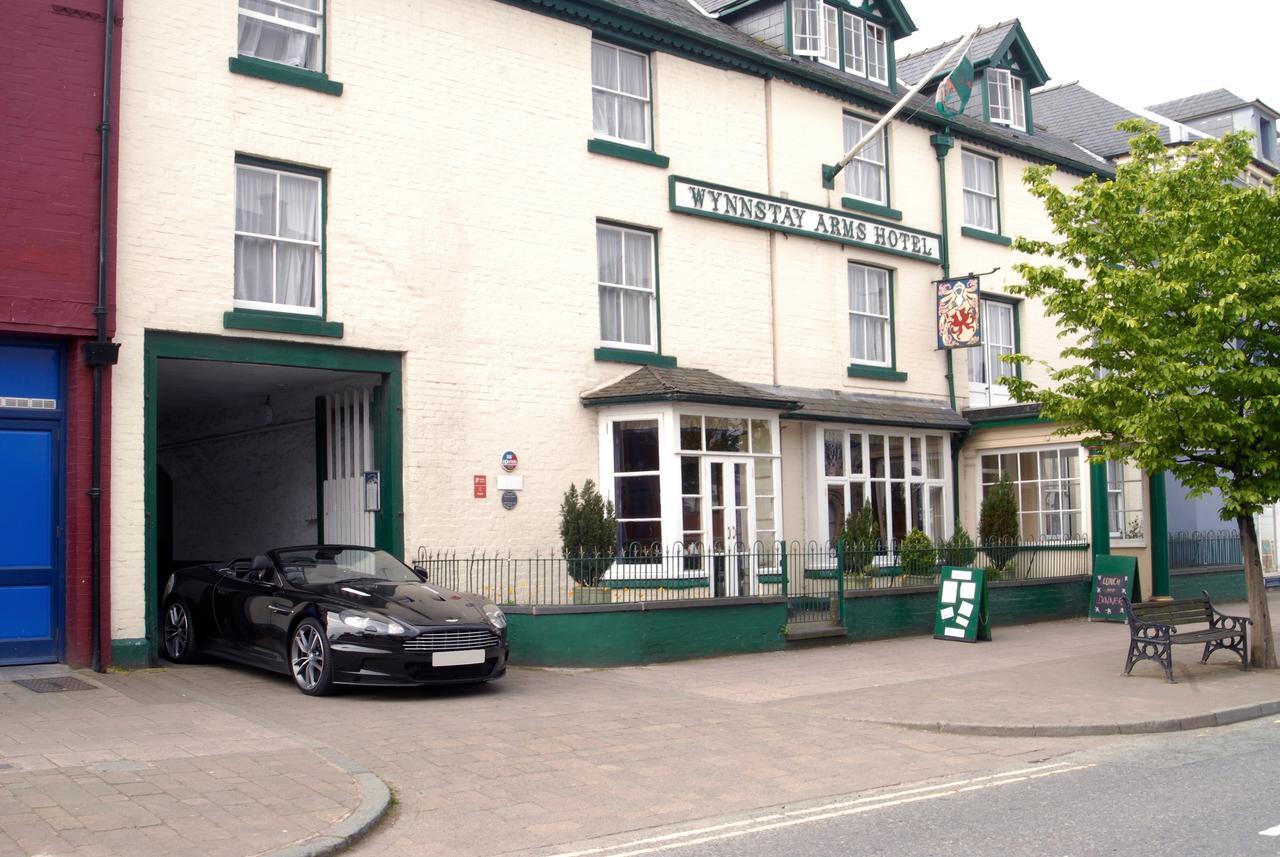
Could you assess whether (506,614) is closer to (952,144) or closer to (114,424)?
(114,424)

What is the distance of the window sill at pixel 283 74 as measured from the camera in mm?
14023

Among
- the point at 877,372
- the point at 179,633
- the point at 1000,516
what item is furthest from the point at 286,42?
the point at 1000,516

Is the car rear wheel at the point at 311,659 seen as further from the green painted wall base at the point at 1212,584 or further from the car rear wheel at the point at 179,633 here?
the green painted wall base at the point at 1212,584

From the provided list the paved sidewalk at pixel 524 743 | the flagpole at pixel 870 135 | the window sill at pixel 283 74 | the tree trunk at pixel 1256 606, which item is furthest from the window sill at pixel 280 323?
the tree trunk at pixel 1256 606

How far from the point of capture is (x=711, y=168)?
61.9 feet

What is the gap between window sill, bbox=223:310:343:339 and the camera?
1370 cm

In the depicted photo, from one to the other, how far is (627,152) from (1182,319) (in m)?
7.99

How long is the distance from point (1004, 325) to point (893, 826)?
736 inches

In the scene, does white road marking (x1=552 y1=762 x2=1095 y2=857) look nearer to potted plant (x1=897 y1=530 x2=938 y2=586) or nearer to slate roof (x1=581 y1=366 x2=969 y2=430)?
slate roof (x1=581 y1=366 x2=969 y2=430)

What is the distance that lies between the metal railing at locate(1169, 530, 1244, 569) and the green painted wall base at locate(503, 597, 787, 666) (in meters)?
12.4

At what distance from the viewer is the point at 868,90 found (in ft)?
69.8

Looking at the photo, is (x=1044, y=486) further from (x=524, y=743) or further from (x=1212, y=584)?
(x=524, y=743)

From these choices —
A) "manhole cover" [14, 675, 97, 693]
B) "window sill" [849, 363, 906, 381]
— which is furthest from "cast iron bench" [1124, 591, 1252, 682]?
"manhole cover" [14, 675, 97, 693]

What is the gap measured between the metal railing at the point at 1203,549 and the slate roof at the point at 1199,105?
1564cm
